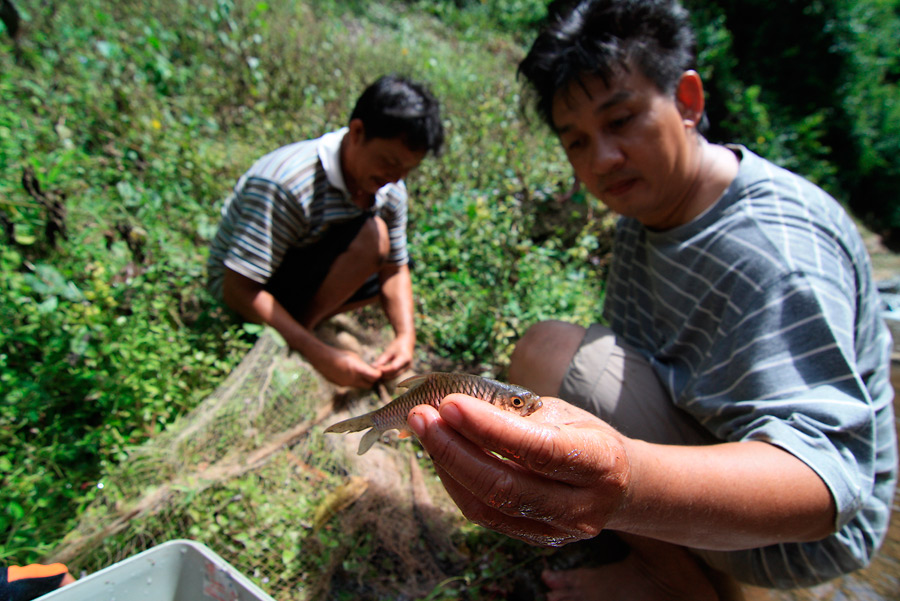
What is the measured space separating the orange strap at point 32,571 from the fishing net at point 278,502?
15.6 inches

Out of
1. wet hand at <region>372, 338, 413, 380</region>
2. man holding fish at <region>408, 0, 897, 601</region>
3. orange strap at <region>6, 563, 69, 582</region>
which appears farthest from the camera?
wet hand at <region>372, 338, 413, 380</region>

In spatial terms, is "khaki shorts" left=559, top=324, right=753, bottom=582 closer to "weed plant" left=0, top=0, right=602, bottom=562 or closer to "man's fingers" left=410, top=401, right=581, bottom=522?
"man's fingers" left=410, top=401, right=581, bottom=522

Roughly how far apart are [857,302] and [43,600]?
2.70 meters

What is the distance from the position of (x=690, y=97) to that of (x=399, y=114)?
138cm

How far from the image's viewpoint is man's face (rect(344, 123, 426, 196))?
2.63 metres

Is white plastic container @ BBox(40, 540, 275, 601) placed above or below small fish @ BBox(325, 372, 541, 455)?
below

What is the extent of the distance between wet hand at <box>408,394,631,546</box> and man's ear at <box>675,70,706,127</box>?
4.83 ft

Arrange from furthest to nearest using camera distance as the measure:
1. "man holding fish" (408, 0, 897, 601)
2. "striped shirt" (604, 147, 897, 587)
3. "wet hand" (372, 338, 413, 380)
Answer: "wet hand" (372, 338, 413, 380) < "striped shirt" (604, 147, 897, 587) < "man holding fish" (408, 0, 897, 601)

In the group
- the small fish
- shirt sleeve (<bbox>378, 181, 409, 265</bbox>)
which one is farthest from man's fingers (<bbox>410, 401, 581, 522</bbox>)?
shirt sleeve (<bbox>378, 181, 409, 265</bbox>)

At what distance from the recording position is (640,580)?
6.70 ft

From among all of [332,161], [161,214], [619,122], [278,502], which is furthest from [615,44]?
[161,214]

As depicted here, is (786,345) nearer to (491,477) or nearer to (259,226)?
(491,477)

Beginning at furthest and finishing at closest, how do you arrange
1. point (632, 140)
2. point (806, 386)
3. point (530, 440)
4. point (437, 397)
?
1. point (632, 140)
2. point (806, 386)
3. point (437, 397)
4. point (530, 440)

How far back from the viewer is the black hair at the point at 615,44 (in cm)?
190
